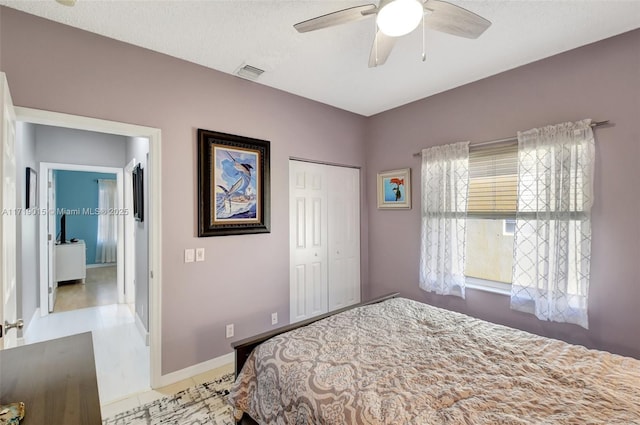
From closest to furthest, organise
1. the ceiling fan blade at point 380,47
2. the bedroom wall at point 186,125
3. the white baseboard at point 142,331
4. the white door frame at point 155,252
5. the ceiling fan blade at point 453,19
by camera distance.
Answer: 1. the ceiling fan blade at point 453,19
2. the ceiling fan blade at point 380,47
3. the bedroom wall at point 186,125
4. the white door frame at point 155,252
5. the white baseboard at point 142,331

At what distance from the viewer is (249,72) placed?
265cm

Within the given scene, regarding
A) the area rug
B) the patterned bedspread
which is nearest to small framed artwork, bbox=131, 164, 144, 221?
the area rug

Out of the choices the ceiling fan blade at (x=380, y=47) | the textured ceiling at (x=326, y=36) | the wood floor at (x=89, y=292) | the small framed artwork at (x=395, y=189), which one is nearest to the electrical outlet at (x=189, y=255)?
the textured ceiling at (x=326, y=36)

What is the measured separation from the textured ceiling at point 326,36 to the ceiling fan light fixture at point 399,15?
1.78 feet

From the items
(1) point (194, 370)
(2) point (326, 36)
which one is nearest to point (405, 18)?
(2) point (326, 36)

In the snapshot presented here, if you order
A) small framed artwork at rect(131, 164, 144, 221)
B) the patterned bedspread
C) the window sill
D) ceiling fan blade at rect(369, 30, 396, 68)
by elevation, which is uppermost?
ceiling fan blade at rect(369, 30, 396, 68)

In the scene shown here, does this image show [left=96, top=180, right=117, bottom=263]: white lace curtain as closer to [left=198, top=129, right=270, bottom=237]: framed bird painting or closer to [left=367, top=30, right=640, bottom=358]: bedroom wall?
[left=198, top=129, right=270, bottom=237]: framed bird painting

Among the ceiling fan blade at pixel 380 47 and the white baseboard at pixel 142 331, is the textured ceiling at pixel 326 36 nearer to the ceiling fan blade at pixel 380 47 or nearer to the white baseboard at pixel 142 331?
the ceiling fan blade at pixel 380 47

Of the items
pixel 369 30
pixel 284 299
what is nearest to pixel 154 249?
pixel 284 299

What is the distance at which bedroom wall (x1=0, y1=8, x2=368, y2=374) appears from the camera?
77.1 inches

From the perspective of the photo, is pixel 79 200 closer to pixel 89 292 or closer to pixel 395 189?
pixel 89 292

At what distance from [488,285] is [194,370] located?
2773 millimetres

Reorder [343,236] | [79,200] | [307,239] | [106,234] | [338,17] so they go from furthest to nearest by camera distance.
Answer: [106,234], [79,200], [343,236], [307,239], [338,17]

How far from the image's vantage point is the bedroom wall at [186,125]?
1.96 m
